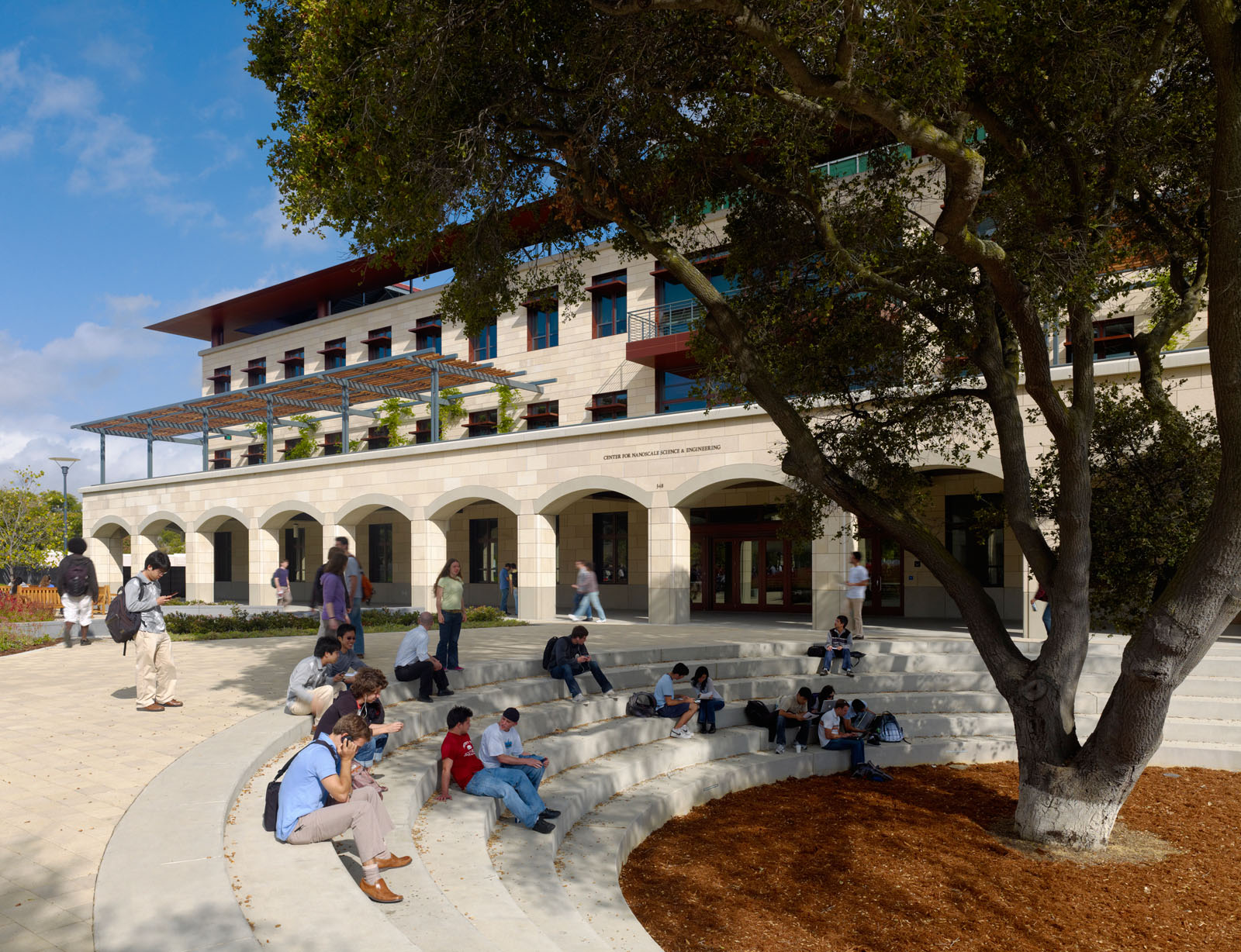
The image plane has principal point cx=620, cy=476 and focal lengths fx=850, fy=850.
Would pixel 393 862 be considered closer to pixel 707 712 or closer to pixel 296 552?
pixel 707 712

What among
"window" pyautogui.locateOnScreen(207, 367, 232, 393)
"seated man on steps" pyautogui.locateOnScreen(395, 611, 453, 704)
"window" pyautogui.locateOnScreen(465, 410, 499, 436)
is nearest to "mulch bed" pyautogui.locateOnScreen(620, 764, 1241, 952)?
"seated man on steps" pyautogui.locateOnScreen(395, 611, 453, 704)

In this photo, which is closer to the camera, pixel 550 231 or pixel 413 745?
pixel 413 745

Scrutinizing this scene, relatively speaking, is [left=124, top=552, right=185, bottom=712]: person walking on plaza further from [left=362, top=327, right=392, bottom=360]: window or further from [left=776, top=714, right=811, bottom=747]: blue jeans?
[left=362, top=327, right=392, bottom=360]: window

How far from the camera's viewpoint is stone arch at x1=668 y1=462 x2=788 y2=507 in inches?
788

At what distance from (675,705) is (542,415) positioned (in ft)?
69.7

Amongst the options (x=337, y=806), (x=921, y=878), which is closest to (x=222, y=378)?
(x=337, y=806)

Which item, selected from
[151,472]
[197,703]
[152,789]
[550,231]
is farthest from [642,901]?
[151,472]

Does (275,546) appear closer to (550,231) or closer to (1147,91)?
(550,231)

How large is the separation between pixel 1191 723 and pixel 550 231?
1185cm

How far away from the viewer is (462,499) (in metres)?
26.2

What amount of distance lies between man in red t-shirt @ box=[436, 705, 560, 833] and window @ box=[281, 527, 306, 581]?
33.8 m

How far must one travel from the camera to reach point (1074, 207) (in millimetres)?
9234

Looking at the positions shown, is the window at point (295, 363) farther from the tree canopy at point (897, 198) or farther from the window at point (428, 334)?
the tree canopy at point (897, 198)

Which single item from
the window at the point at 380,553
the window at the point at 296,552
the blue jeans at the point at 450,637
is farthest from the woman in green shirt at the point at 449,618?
the window at the point at 296,552
